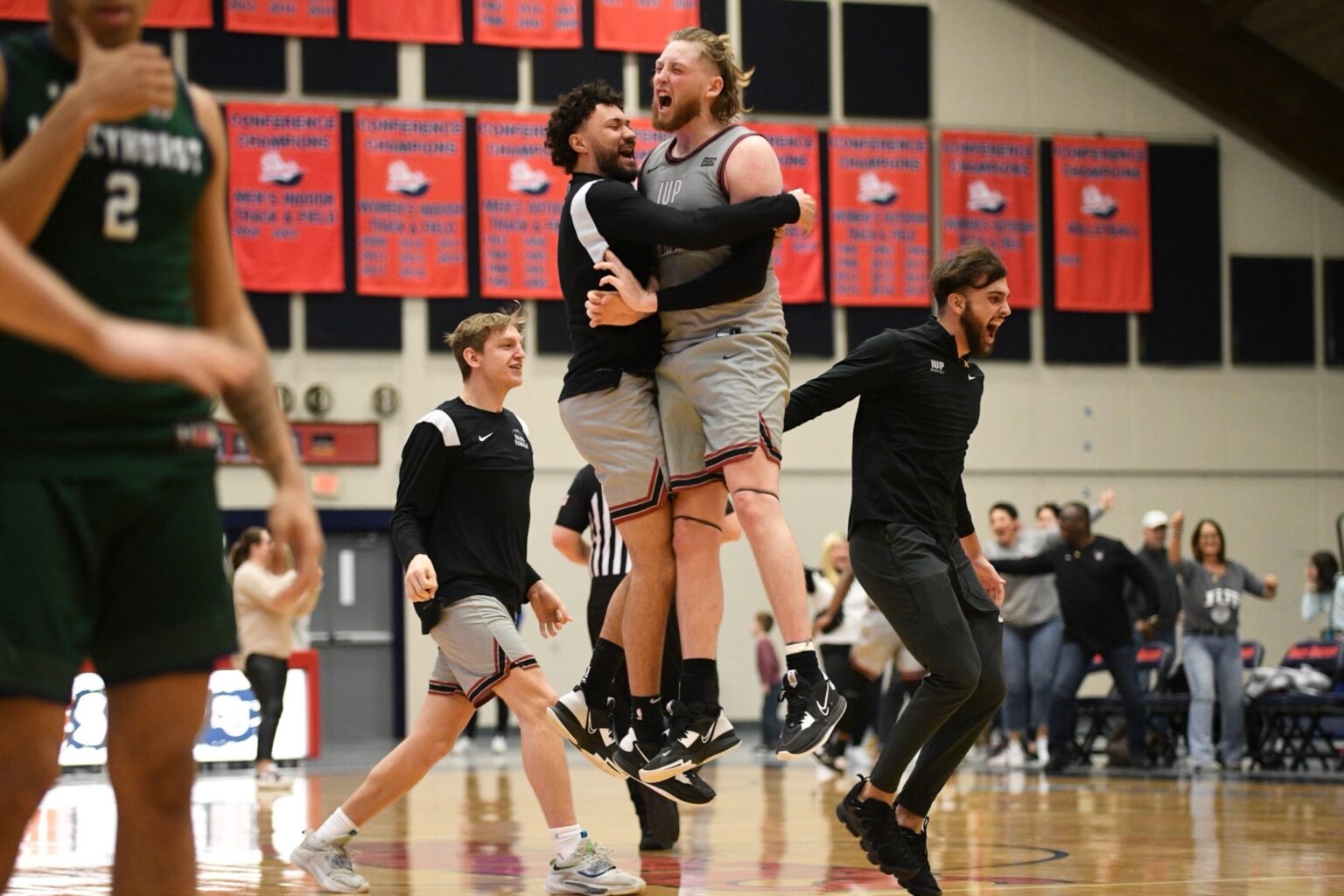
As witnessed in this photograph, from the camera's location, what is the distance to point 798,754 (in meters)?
5.19

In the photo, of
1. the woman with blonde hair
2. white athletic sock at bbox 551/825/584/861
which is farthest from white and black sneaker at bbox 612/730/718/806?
the woman with blonde hair

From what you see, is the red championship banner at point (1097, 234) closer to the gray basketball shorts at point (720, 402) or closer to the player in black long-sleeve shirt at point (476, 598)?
the player in black long-sleeve shirt at point (476, 598)

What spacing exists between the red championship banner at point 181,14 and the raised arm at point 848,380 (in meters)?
16.0

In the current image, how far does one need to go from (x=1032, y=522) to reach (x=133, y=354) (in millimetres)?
21221

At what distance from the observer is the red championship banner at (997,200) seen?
881 inches

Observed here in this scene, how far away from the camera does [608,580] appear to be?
862cm

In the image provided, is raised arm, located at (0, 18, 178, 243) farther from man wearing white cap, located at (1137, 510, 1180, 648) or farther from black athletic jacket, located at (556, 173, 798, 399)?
man wearing white cap, located at (1137, 510, 1180, 648)

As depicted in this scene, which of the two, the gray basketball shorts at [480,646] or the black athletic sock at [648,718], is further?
the gray basketball shorts at [480,646]

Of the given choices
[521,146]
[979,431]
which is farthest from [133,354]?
[979,431]

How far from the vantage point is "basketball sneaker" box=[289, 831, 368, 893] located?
22.1 feet

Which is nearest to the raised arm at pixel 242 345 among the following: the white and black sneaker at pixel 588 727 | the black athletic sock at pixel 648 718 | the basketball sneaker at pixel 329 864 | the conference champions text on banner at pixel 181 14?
the black athletic sock at pixel 648 718

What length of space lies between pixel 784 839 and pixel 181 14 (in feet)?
49.7

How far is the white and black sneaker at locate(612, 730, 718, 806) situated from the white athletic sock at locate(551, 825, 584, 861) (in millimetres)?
921

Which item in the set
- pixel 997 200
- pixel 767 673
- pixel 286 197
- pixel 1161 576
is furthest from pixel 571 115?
pixel 997 200
